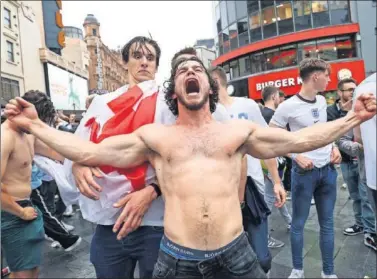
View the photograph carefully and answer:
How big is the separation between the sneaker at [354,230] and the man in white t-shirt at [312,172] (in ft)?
4.25

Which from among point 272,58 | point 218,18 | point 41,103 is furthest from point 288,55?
point 41,103

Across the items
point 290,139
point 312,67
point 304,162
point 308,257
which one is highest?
point 312,67

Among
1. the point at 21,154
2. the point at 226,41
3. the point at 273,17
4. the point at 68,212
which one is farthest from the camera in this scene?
the point at 226,41

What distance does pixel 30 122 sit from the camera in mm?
1552

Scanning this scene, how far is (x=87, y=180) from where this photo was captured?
1.54 m

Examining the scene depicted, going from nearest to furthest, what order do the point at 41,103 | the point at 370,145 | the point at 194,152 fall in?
the point at 370,145 → the point at 194,152 → the point at 41,103

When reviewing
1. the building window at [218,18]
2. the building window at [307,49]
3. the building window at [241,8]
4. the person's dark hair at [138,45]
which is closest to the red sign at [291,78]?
the building window at [307,49]

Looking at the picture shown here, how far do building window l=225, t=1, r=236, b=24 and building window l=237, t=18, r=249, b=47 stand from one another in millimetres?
730

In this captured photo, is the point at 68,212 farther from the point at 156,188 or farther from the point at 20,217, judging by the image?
the point at 156,188

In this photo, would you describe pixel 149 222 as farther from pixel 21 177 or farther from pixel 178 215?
pixel 21 177

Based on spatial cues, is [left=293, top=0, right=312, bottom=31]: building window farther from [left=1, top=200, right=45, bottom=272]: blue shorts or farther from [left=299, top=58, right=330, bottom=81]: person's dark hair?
[left=1, top=200, right=45, bottom=272]: blue shorts

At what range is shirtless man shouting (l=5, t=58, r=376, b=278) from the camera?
59.4 inches

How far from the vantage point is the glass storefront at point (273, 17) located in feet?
61.2

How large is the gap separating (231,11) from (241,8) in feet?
3.08
